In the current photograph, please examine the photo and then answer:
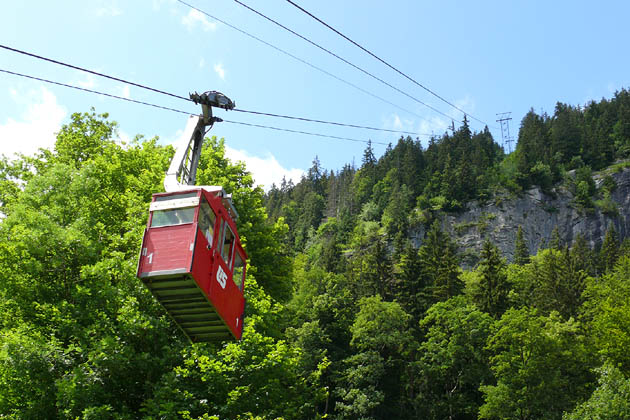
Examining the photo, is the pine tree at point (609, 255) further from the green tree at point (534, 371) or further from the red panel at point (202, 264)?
the red panel at point (202, 264)

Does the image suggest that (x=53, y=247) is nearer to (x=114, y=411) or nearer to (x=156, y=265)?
(x=114, y=411)

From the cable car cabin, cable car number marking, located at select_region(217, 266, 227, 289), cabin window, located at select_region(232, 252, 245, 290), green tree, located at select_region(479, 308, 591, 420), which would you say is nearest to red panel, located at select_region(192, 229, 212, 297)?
the cable car cabin

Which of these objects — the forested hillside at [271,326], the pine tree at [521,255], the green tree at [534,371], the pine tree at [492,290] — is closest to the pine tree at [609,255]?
the forested hillside at [271,326]

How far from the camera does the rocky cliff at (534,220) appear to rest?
122 meters

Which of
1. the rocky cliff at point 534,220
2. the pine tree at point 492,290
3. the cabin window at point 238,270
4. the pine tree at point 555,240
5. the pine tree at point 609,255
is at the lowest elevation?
the cabin window at point 238,270

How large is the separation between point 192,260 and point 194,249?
21 cm

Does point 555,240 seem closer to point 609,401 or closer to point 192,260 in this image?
point 609,401

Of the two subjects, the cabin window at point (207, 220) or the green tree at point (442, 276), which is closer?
the cabin window at point (207, 220)

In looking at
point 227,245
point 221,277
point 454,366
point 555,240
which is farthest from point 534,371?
point 555,240

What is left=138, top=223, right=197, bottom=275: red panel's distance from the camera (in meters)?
11.7

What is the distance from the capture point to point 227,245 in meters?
13.8

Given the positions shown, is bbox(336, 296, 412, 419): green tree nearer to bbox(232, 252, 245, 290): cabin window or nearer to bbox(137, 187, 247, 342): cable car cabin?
bbox(232, 252, 245, 290): cabin window

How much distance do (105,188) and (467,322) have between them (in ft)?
111

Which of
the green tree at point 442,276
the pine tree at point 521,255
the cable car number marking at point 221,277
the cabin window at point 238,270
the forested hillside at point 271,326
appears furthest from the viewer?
the pine tree at point 521,255
